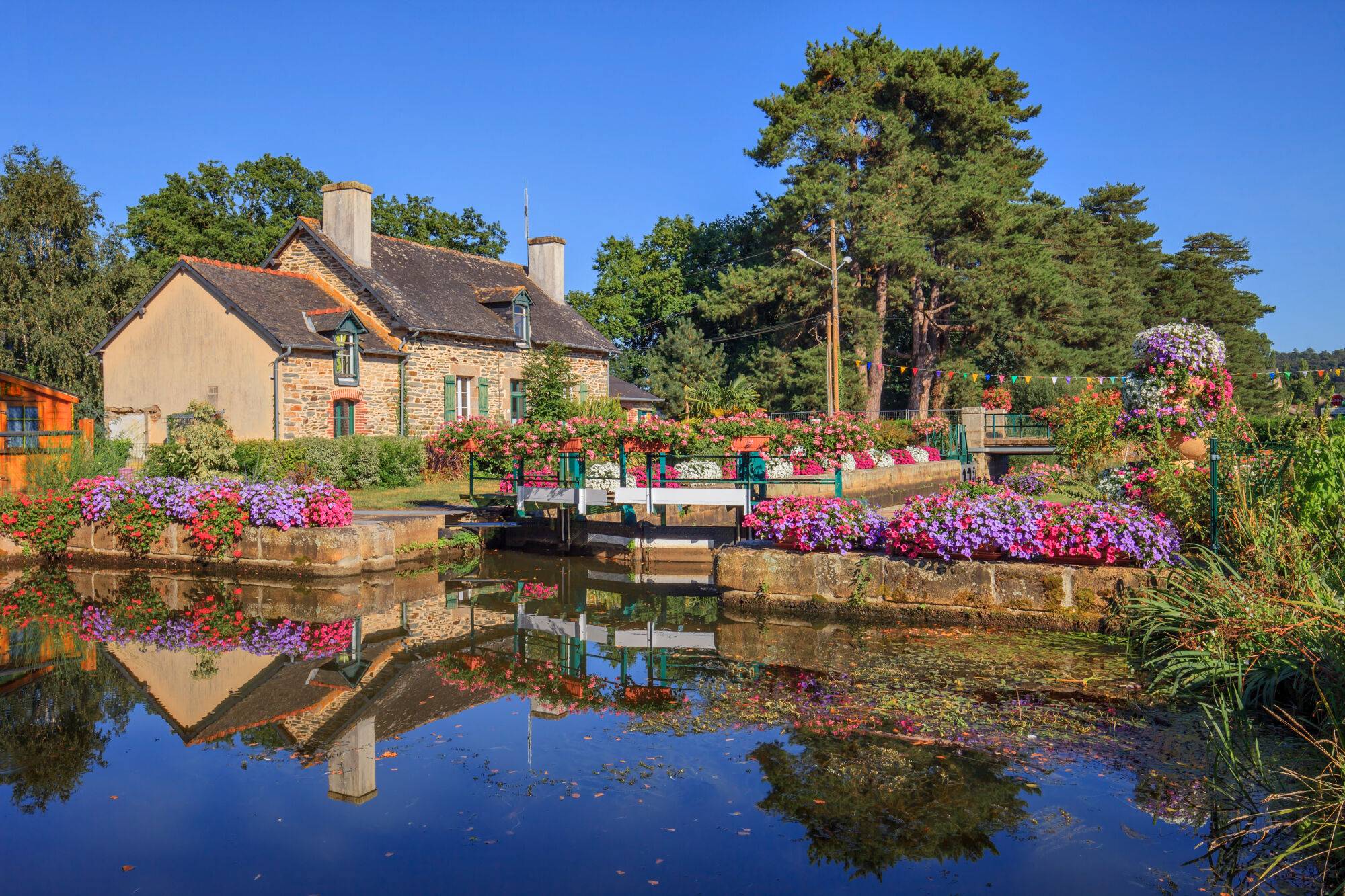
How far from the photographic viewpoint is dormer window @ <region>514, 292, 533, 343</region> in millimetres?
29375

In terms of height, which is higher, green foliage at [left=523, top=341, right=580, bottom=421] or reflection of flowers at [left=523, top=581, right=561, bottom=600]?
green foliage at [left=523, top=341, right=580, bottom=421]

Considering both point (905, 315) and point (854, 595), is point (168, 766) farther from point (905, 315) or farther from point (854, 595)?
point (905, 315)

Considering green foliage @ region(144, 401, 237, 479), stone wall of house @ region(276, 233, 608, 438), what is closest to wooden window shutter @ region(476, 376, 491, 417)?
stone wall of house @ region(276, 233, 608, 438)

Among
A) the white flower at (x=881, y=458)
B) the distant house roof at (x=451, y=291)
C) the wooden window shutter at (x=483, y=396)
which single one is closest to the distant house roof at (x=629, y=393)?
the distant house roof at (x=451, y=291)

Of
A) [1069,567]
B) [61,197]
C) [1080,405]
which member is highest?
[61,197]

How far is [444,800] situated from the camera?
5176 millimetres

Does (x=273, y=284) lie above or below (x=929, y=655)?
above

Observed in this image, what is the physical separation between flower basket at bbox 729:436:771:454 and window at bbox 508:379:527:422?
58.8 feet

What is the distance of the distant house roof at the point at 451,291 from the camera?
2648 cm

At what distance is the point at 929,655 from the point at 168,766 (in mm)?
5451

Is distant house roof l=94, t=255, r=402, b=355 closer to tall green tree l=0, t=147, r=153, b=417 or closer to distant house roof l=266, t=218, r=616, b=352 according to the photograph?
distant house roof l=266, t=218, r=616, b=352

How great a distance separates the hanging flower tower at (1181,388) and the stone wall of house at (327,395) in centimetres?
1840

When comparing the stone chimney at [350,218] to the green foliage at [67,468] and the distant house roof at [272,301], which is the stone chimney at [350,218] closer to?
the distant house roof at [272,301]

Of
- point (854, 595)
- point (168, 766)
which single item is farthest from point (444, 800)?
point (854, 595)
